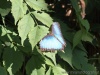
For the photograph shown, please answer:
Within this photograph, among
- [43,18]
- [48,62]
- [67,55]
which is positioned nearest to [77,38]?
[67,55]

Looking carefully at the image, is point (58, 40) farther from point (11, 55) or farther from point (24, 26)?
point (11, 55)

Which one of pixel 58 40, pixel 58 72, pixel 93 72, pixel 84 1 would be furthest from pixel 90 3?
pixel 58 40

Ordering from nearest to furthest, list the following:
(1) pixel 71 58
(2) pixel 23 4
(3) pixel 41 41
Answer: (3) pixel 41 41, (2) pixel 23 4, (1) pixel 71 58

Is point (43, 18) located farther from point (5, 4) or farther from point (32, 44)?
point (5, 4)

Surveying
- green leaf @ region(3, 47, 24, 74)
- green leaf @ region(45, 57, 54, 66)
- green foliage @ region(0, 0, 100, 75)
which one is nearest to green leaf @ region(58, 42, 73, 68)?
green foliage @ region(0, 0, 100, 75)

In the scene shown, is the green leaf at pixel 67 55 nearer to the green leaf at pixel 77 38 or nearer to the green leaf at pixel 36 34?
the green leaf at pixel 77 38

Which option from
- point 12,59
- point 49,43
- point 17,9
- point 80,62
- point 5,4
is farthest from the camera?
point 80,62

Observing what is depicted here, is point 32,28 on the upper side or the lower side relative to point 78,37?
upper
